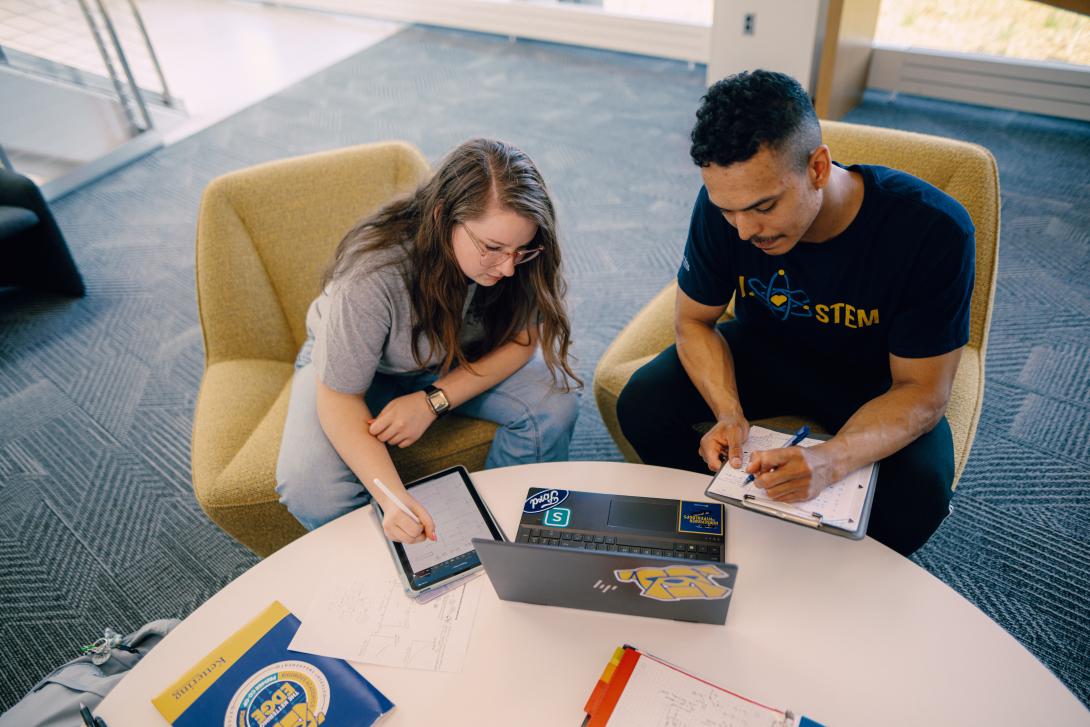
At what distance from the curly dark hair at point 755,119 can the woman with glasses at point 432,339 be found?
0.34 metres

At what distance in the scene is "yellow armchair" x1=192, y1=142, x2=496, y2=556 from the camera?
161cm

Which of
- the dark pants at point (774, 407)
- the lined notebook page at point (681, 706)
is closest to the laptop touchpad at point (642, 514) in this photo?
the lined notebook page at point (681, 706)

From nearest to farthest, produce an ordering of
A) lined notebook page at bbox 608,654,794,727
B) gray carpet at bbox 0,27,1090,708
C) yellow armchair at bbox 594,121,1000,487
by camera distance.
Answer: lined notebook page at bbox 608,654,794,727, yellow armchair at bbox 594,121,1000,487, gray carpet at bbox 0,27,1090,708

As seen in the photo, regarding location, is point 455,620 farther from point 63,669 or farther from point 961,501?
point 961,501

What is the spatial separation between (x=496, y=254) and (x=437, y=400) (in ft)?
1.24

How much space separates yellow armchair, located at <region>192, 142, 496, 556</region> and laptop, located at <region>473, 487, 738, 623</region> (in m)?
0.50

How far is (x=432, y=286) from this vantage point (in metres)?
1.41

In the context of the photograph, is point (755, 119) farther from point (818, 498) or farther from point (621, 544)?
point (621, 544)

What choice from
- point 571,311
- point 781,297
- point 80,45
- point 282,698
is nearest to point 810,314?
point 781,297

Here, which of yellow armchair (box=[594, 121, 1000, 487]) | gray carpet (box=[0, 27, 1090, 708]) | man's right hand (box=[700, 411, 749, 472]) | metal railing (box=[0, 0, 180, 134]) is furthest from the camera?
metal railing (box=[0, 0, 180, 134])

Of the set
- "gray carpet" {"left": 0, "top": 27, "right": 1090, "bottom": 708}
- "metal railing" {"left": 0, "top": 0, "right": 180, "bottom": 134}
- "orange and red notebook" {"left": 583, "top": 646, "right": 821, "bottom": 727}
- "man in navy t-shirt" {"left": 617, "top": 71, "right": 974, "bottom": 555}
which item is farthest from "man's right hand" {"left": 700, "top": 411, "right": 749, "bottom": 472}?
"metal railing" {"left": 0, "top": 0, "right": 180, "bottom": 134}

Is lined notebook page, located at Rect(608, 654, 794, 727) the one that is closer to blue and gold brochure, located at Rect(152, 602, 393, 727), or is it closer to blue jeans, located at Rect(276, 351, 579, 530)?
blue and gold brochure, located at Rect(152, 602, 393, 727)

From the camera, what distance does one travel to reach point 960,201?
157 centimetres

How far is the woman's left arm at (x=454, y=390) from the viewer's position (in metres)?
1.46
